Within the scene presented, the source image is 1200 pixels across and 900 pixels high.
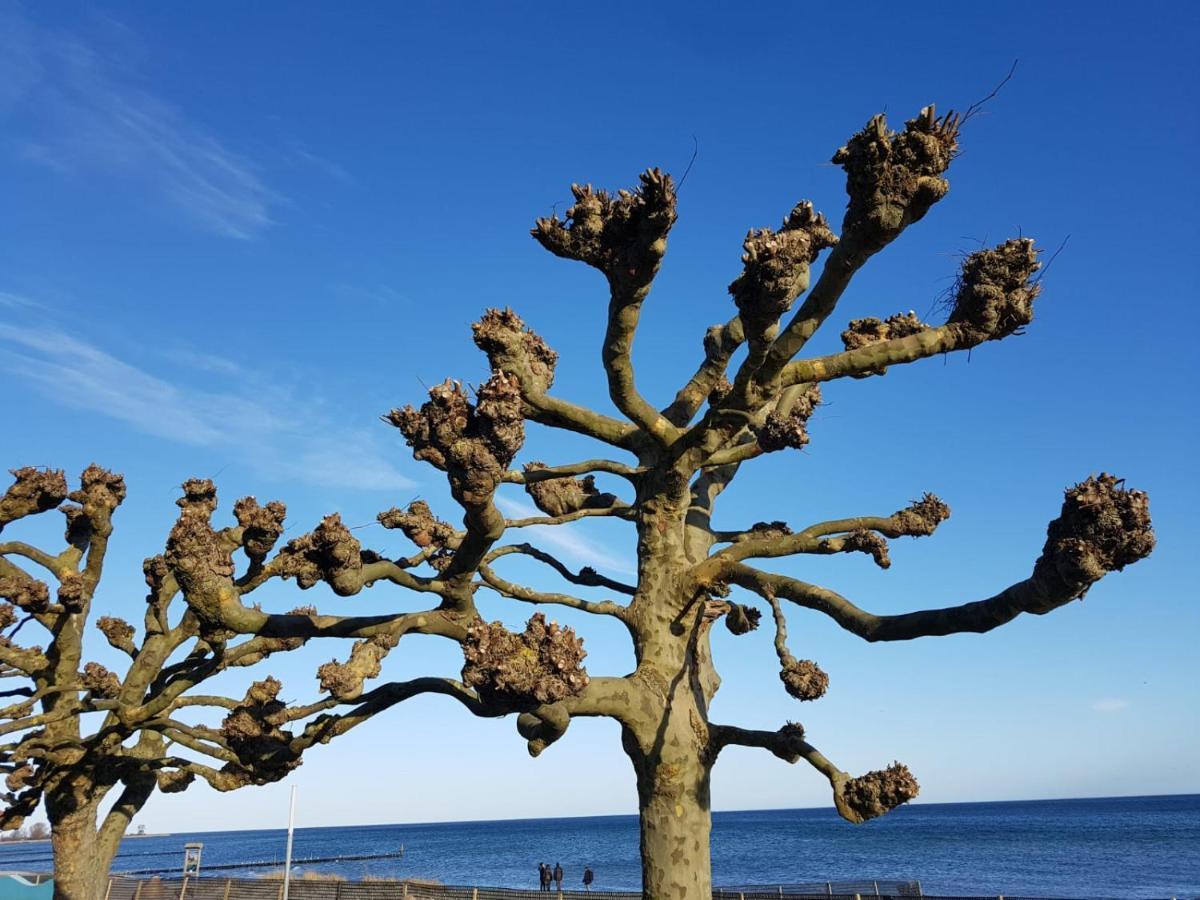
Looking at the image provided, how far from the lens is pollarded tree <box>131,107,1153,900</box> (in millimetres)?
5430

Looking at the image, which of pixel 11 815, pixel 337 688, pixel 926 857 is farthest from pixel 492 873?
pixel 337 688

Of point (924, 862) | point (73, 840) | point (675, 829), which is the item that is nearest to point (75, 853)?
point (73, 840)

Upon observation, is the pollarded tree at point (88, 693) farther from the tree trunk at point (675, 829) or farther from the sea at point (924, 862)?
the sea at point (924, 862)

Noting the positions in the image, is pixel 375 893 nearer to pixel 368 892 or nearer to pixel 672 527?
pixel 368 892

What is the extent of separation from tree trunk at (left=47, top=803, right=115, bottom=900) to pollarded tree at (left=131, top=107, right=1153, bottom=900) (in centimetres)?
795

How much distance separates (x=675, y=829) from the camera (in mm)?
6906

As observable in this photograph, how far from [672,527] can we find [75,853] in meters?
10.9

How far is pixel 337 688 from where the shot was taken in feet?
Result: 23.8

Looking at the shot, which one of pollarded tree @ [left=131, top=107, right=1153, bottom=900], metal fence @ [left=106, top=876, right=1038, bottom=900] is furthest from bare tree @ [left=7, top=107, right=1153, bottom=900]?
metal fence @ [left=106, top=876, right=1038, bottom=900]

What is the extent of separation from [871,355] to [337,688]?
193 inches

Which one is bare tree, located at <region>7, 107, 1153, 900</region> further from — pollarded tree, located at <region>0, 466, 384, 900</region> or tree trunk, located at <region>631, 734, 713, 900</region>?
pollarded tree, located at <region>0, 466, 384, 900</region>

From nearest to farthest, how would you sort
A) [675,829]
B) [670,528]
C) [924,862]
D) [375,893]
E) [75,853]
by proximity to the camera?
1. [675,829]
2. [670,528]
3. [75,853]
4. [375,893]
5. [924,862]

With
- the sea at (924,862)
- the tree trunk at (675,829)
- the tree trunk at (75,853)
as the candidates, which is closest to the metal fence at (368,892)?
the tree trunk at (75,853)

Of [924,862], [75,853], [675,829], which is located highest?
[675,829]
